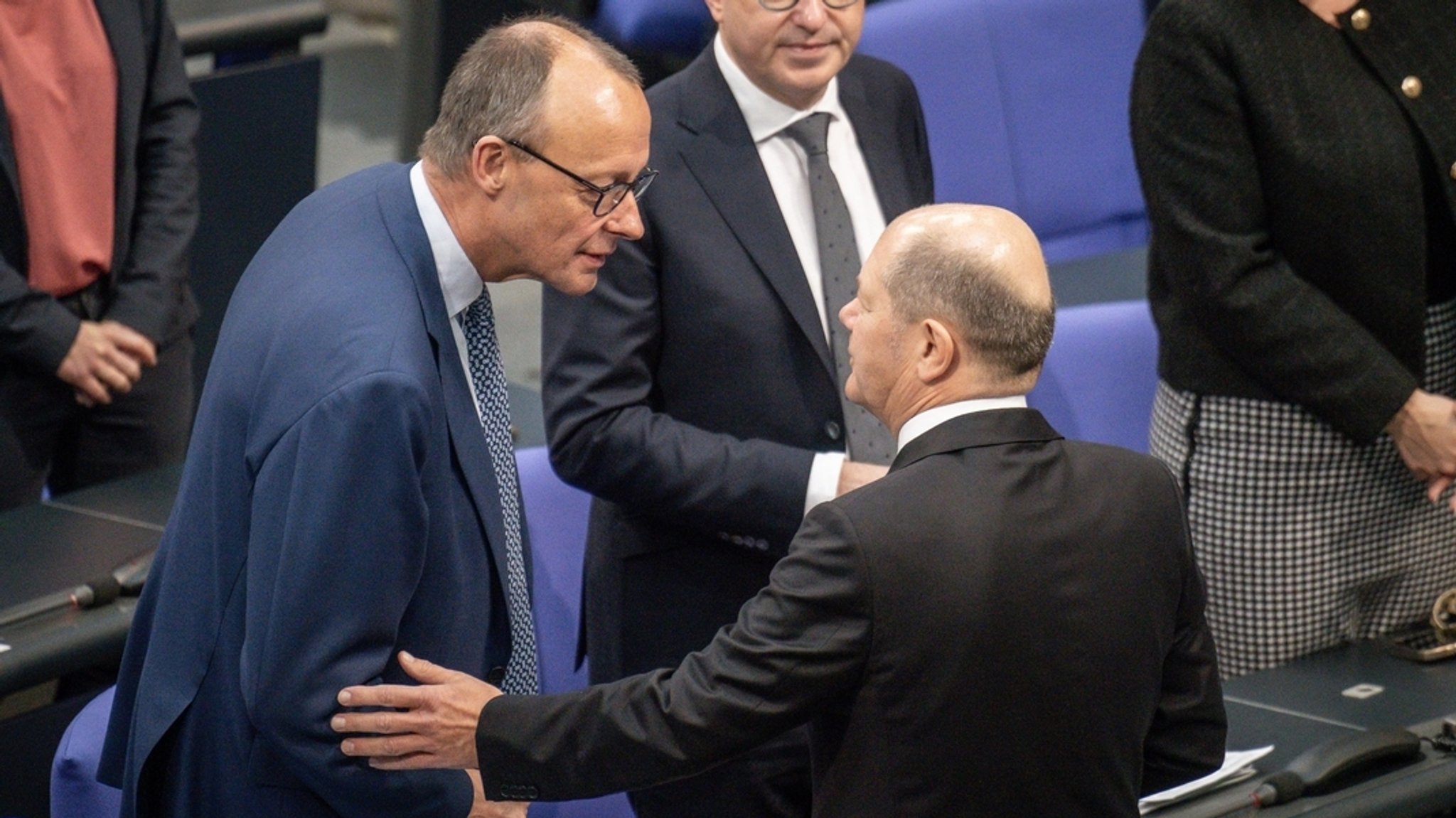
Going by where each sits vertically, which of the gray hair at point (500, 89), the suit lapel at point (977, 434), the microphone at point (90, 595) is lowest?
the microphone at point (90, 595)

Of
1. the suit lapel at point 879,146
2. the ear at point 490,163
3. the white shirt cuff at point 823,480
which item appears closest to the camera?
the ear at point 490,163

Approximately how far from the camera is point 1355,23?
8.32 feet

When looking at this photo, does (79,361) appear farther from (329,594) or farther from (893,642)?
(893,642)

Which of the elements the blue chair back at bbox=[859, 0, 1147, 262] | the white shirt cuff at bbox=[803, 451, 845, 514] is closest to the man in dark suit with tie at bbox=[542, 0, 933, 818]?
the white shirt cuff at bbox=[803, 451, 845, 514]

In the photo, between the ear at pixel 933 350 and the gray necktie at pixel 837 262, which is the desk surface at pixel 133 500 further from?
the ear at pixel 933 350

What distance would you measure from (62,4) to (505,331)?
232 cm

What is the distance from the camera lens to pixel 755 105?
101 inches

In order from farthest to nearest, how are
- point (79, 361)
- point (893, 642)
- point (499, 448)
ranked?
1. point (79, 361)
2. point (499, 448)
3. point (893, 642)

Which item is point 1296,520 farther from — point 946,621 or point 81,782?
point 81,782

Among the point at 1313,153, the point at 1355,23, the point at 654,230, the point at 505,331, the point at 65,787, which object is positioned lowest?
the point at 505,331

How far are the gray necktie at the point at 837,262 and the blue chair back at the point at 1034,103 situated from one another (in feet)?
6.18

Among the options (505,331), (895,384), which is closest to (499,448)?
(895,384)

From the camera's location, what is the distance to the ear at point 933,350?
71.0 inches

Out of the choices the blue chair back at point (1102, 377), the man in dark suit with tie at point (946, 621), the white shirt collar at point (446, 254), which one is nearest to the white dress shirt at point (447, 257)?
the white shirt collar at point (446, 254)
